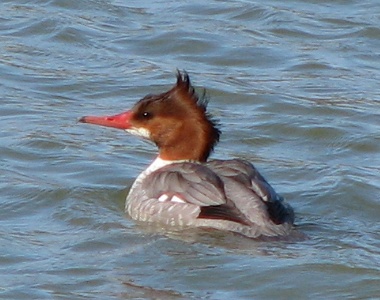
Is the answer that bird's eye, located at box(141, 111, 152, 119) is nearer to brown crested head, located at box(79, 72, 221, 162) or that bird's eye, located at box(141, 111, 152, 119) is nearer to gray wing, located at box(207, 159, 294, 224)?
brown crested head, located at box(79, 72, 221, 162)

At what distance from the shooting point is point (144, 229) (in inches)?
369

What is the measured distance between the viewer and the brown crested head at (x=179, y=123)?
32.0 feet

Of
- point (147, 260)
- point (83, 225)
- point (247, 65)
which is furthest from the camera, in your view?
point (247, 65)

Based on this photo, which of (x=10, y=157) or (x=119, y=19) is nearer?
(x=10, y=157)

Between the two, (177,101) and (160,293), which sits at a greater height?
(177,101)

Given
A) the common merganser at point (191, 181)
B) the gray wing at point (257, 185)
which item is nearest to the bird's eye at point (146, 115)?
the common merganser at point (191, 181)

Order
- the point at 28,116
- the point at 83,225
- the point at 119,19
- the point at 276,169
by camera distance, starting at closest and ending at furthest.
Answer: the point at 83,225, the point at 276,169, the point at 28,116, the point at 119,19

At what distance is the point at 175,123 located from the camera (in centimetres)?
980

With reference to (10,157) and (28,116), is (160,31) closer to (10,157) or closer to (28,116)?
(28,116)

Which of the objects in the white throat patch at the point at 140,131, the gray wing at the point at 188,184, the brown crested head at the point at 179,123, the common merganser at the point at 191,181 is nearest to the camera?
the common merganser at the point at 191,181

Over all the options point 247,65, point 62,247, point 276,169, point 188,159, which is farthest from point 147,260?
point 247,65

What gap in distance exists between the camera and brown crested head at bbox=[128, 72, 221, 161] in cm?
977

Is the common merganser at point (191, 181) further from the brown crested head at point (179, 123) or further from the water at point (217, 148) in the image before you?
the water at point (217, 148)

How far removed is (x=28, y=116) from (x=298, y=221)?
3317 millimetres
